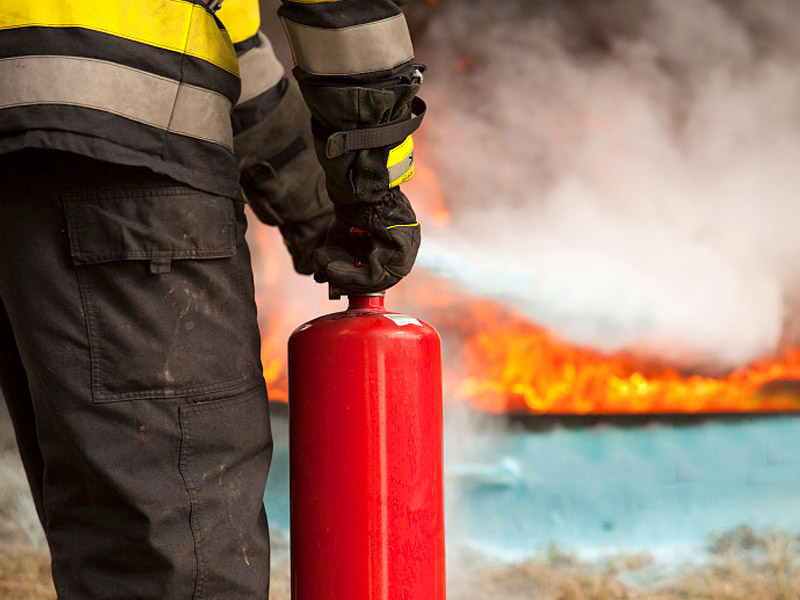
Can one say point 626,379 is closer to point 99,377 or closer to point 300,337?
point 300,337

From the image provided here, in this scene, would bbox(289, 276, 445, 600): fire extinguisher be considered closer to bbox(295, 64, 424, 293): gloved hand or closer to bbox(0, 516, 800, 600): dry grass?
bbox(295, 64, 424, 293): gloved hand

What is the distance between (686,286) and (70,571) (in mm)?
1771

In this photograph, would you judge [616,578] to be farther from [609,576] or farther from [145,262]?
[145,262]

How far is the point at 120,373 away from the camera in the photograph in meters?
1.10

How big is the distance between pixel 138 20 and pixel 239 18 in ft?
1.07

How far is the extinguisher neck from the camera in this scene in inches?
54.9

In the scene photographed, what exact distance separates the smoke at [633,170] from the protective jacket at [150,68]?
1213 mm

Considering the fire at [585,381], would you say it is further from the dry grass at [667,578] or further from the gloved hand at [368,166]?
the gloved hand at [368,166]

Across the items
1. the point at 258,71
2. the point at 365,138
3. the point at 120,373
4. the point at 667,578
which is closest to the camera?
the point at 120,373

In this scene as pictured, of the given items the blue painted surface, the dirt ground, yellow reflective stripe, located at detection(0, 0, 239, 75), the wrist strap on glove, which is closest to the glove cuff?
the wrist strap on glove

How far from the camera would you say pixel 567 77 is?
93.5 inches

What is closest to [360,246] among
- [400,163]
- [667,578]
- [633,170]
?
[400,163]

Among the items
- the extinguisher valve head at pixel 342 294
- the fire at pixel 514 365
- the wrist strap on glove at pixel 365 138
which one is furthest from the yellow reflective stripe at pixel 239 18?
the fire at pixel 514 365

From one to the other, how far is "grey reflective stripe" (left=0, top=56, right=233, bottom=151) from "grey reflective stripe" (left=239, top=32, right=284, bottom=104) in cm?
44
